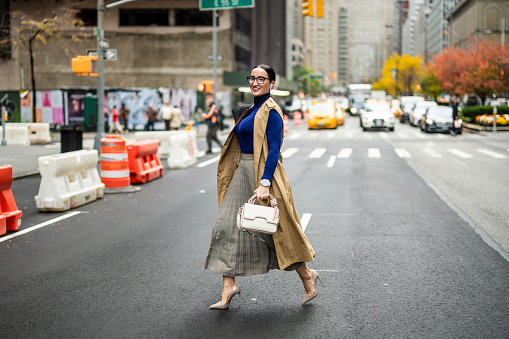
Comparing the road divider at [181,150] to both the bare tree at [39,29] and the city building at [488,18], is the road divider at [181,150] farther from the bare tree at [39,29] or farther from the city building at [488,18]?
the city building at [488,18]

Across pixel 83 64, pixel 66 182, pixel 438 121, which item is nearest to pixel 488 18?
pixel 438 121

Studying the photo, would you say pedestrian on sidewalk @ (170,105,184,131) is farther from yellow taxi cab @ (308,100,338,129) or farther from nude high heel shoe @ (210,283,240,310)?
nude high heel shoe @ (210,283,240,310)

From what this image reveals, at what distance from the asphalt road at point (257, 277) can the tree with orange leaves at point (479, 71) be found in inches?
1417

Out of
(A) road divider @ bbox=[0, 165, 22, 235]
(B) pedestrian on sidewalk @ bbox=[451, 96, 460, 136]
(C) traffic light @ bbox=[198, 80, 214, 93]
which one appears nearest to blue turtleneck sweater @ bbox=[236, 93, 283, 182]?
(A) road divider @ bbox=[0, 165, 22, 235]

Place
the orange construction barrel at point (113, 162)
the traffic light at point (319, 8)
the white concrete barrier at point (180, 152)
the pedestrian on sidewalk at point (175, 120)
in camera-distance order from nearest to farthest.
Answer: the orange construction barrel at point (113, 162) → the white concrete barrier at point (180, 152) → the traffic light at point (319, 8) → the pedestrian on sidewalk at point (175, 120)

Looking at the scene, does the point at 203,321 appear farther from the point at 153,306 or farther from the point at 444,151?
the point at 444,151

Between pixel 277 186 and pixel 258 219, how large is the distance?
36 centimetres

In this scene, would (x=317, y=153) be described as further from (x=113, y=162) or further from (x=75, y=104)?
(x=75, y=104)

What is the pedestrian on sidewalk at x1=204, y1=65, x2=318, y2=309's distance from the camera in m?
4.87

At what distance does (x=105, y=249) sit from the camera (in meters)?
7.57

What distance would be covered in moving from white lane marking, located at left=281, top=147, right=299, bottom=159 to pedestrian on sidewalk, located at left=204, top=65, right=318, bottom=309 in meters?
16.4

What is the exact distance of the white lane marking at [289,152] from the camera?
22291 mm

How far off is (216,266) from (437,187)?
935 cm

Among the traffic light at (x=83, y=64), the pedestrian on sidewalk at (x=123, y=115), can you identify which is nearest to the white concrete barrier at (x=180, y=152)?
the traffic light at (x=83, y=64)
